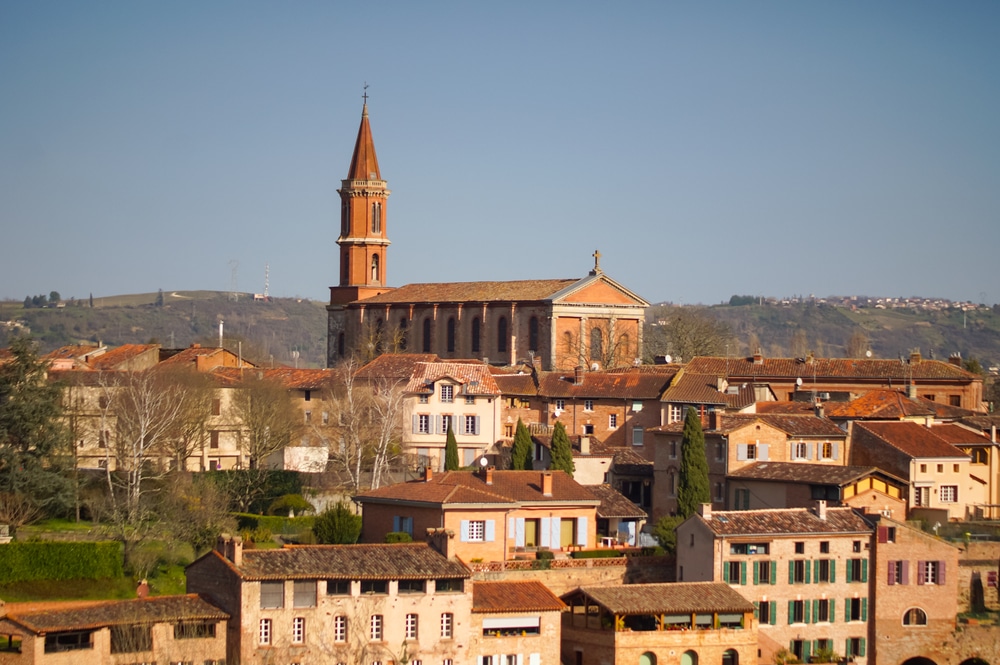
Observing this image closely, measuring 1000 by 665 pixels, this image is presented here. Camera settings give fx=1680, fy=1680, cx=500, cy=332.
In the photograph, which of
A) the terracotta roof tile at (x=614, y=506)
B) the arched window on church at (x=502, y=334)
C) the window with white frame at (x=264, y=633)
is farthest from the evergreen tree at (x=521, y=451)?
the arched window on church at (x=502, y=334)

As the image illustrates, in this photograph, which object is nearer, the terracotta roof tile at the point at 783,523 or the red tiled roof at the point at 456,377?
the terracotta roof tile at the point at 783,523

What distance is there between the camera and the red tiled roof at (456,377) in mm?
70250

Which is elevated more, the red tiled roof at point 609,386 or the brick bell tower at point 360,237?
the brick bell tower at point 360,237

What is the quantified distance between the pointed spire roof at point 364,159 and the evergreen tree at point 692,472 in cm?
6099

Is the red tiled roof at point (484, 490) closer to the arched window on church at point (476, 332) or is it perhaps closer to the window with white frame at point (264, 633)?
the window with white frame at point (264, 633)

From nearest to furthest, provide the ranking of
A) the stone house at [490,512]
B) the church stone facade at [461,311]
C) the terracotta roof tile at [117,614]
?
1. the terracotta roof tile at [117,614]
2. the stone house at [490,512]
3. the church stone facade at [461,311]

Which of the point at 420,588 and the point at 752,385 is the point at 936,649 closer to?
the point at 420,588

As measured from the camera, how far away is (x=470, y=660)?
144ft

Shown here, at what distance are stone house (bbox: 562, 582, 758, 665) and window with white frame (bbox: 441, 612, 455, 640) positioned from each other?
411 cm

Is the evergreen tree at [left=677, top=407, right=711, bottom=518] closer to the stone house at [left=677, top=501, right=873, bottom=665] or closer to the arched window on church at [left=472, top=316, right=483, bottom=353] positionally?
the stone house at [left=677, top=501, right=873, bottom=665]

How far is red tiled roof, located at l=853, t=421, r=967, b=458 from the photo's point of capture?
59.4 meters

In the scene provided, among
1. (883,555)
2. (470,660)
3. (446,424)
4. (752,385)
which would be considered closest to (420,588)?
(470,660)

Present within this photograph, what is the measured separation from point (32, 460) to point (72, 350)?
38.3m

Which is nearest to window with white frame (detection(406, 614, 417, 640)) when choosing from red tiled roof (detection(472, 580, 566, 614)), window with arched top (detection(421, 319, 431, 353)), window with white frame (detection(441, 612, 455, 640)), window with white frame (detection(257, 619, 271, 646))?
window with white frame (detection(441, 612, 455, 640))
